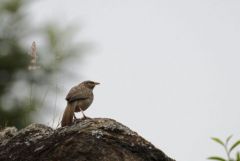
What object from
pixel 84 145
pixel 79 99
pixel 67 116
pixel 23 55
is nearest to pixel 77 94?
pixel 79 99

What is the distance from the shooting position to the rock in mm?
5445

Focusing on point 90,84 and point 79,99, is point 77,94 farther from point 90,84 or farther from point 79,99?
point 90,84

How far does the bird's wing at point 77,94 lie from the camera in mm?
8625

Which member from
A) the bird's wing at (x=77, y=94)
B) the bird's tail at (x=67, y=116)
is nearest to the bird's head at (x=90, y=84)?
the bird's wing at (x=77, y=94)

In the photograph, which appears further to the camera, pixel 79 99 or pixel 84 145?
pixel 79 99

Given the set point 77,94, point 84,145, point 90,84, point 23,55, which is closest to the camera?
point 84,145

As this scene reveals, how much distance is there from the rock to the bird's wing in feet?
8.23

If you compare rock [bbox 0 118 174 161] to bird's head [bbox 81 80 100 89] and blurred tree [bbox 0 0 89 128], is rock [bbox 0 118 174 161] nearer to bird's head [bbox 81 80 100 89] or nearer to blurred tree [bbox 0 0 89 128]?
bird's head [bbox 81 80 100 89]

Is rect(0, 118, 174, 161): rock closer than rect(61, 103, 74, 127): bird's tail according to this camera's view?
Yes

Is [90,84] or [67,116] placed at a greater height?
[90,84]

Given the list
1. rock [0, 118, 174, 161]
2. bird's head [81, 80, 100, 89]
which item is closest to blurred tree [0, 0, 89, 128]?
bird's head [81, 80, 100, 89]

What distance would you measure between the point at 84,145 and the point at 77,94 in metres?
3.25

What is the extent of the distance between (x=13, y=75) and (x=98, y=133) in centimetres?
914

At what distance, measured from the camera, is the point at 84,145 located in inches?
216
